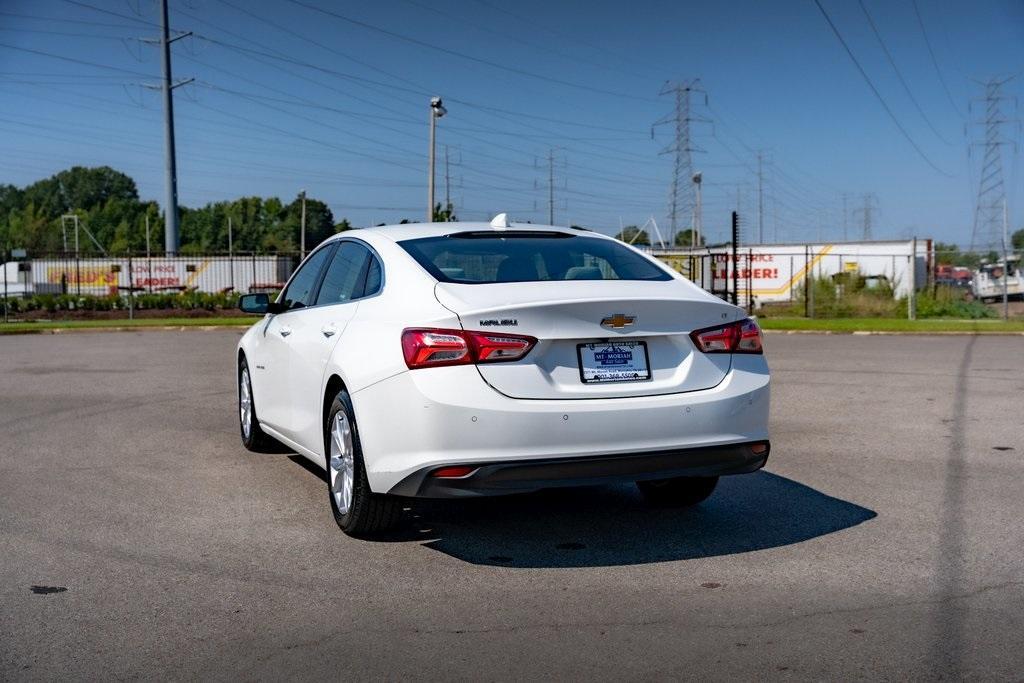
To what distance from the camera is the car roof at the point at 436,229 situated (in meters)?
6.47

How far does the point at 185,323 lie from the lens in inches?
1257

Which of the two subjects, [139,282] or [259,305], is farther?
[139,282]

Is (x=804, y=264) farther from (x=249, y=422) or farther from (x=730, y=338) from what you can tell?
(x=730, y=338)

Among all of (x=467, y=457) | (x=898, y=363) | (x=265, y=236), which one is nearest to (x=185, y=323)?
(x=898, y=363)

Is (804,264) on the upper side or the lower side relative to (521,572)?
upper

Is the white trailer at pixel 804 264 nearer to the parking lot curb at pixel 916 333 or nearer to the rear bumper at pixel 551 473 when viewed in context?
the parking lot curb at pixel 916 333

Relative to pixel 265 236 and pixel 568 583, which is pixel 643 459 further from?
pixel 265 236

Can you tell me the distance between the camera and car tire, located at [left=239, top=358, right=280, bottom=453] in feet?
28.1

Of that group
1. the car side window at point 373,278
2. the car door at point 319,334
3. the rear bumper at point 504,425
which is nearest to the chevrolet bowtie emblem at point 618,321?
the rear bumper at point 504,425

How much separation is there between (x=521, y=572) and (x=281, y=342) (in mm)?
2839

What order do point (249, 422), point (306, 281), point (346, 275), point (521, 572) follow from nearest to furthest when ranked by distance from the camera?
point (521, 572) < point (346, 275) < point (306, 281) < point (249, 422)

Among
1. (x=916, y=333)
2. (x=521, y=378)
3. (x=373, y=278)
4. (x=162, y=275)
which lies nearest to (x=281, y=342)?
(x=373, y=278)

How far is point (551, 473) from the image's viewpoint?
5234 mm

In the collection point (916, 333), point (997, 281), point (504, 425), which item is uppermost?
point (997, 281)
